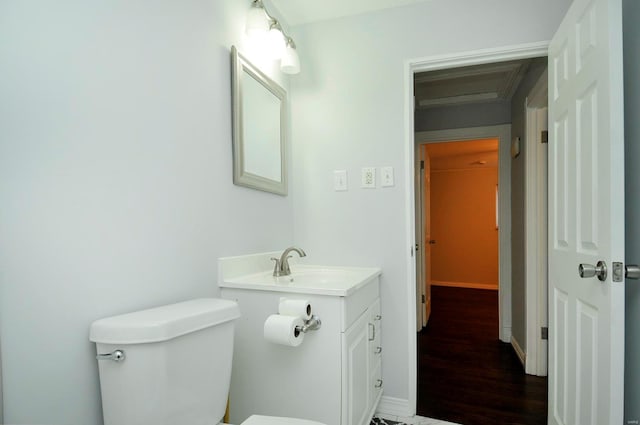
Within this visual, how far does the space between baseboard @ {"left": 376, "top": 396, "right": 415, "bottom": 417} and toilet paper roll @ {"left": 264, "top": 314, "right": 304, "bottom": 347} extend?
3.32ft

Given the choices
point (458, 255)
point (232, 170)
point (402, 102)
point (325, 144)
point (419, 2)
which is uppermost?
point (419, 2)

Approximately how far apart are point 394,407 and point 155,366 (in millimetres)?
1504

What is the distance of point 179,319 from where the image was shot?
981mm

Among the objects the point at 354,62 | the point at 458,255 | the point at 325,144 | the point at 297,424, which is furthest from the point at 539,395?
the point at 458,255

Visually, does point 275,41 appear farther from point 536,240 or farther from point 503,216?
point 503,216

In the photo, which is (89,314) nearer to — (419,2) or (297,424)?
(297,424)

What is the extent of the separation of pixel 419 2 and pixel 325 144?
0.96 m

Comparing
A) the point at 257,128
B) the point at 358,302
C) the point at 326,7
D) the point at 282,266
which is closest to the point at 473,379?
the point at 358,302

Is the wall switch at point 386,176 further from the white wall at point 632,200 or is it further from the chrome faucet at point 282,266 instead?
the white wall at point 632,200

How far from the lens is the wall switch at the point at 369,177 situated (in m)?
2.03

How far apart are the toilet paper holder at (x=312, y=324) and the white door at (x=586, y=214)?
96 cm

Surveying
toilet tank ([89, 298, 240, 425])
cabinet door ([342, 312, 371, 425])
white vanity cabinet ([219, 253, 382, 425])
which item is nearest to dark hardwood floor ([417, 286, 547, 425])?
cabinet door ([342, 312, 371, 425])

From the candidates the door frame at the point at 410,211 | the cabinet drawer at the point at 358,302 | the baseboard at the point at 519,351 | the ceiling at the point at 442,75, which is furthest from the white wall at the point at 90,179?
the baseboard at the point at 519,351

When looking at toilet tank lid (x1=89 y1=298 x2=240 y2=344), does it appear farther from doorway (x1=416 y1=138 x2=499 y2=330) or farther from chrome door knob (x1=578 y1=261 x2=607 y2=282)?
doorway (x1=416 y1=138 x2=499 y2=330)
